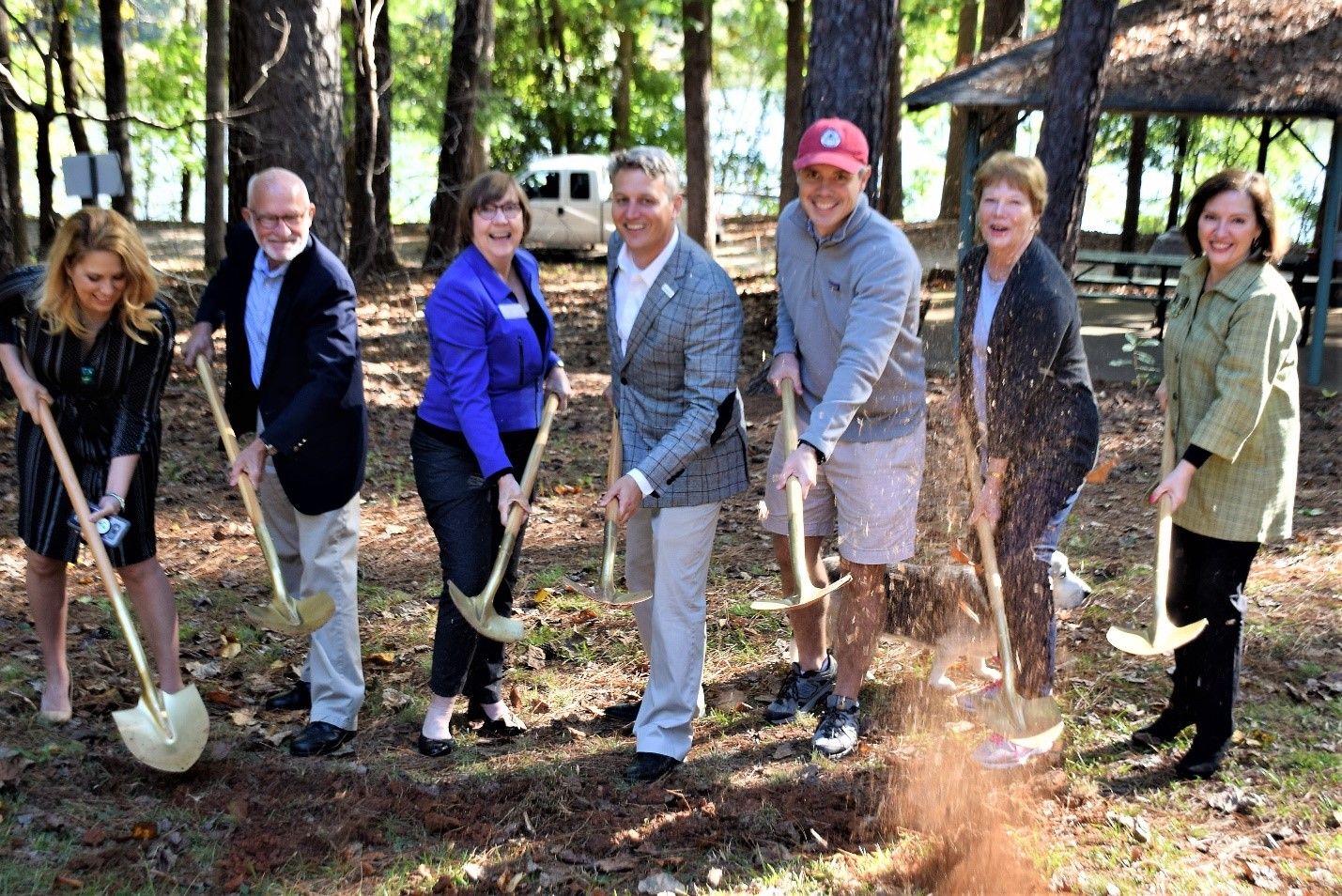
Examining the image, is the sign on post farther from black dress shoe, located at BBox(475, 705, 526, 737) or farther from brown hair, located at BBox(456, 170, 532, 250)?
black dress shoe, located at BBox(475, 705, 526, 737)

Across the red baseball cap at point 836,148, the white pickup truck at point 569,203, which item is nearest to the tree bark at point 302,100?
the red baseball cap at point 836,148

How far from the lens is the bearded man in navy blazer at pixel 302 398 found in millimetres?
3996

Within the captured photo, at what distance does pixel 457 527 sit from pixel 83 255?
1.42 metres

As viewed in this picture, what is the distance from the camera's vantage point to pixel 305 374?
407 centimetres

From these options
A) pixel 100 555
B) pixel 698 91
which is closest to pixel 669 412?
pixel 100 555

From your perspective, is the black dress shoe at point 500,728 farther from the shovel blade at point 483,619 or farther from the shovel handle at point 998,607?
the shovel handle at point 998,607

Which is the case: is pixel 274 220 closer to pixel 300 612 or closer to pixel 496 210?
pixel 496 210

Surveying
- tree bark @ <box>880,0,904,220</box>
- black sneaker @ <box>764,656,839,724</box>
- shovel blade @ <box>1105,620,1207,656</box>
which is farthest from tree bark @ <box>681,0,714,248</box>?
shovel blade @ <box>1105,620,1207,656</box>

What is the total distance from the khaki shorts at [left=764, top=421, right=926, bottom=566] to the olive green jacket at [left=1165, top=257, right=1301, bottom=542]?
86 cm

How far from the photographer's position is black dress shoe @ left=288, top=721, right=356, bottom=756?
4.21 m

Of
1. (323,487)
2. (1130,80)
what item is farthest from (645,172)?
(1130,80)

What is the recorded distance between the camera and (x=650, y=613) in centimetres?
434

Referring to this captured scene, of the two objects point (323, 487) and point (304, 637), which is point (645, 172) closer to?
point (323, 487)

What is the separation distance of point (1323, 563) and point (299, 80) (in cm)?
698
